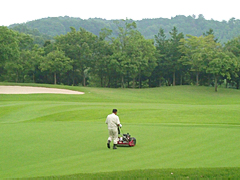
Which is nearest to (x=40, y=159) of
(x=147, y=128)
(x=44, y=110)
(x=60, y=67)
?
(x=147, y=128)

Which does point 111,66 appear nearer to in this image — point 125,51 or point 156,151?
point 125,51

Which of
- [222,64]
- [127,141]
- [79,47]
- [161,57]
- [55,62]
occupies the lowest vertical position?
[127,141]

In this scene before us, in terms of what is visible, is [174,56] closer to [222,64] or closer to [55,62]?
[222,64]

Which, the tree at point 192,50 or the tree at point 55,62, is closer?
the tree at point 55,62

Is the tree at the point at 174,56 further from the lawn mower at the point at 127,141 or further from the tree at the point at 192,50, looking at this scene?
the lawn mower at the point at 127,141

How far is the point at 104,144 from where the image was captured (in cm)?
1397

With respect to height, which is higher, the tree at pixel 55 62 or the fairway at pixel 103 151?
the tree at pixel 55 62

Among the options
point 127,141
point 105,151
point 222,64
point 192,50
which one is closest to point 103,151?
point 105,151

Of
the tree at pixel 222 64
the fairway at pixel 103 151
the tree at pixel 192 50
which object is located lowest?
the fairway at pixel 103 151

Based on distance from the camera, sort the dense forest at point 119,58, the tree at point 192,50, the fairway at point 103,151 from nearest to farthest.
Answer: the fairway at point 103,151
the dense forest at point 119,58
the tree at point 192,50

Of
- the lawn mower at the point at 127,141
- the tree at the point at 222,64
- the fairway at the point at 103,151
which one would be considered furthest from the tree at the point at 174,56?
the lawn mower at the point at 127,141

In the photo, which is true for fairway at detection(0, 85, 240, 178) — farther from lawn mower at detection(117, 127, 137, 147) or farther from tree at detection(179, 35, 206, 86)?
tree at detection(179, 35, 206, 86)

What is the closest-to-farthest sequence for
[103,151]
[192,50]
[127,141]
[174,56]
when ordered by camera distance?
[103,151] → [127,141] → [192,50] → [174,56]

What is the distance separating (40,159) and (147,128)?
8.29 metres
